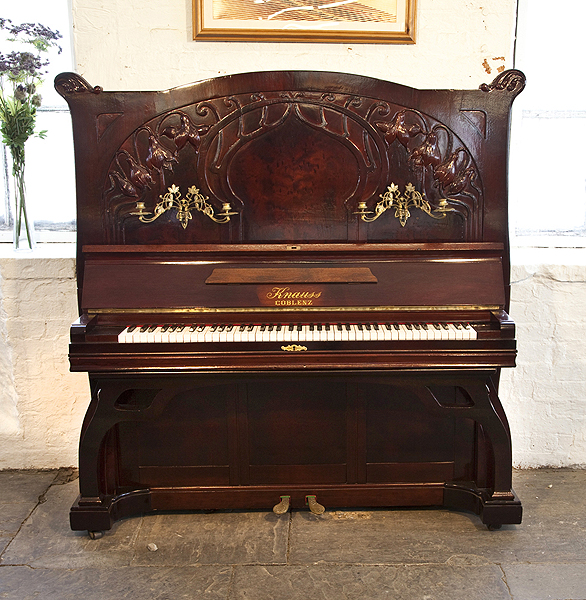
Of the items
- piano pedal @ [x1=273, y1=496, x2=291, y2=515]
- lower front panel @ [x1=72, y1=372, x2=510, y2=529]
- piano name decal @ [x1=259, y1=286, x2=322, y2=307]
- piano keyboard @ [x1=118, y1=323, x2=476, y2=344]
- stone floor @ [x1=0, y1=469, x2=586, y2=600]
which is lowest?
stone floor @ [x1=0, y1=469, x2=586, y2=600]

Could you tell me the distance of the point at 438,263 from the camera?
99.4 inches

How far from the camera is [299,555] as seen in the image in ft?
7.95

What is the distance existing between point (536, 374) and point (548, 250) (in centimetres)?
68

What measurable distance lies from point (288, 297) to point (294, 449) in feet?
2.37

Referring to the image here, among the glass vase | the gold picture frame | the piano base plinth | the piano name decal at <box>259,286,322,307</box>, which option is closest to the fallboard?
the piano name decal at <box>259,286,322,307</box>

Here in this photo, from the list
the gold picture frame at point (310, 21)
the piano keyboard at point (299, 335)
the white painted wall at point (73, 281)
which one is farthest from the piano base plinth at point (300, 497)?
the gold picture frame at point (310, 21)

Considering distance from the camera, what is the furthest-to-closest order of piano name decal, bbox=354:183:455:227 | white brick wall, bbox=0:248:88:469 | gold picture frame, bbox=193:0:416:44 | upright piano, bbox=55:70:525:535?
white brick wall, bbox=0:248:88:469
gold picture frame, bbox=193:0:416:44
piano name decal, bbox=354:183:455:227
upright piano, bbox=55:70:525:535

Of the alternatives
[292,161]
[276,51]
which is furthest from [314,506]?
Result: [276,51]

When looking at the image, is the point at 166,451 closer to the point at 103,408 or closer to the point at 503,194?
the point at 103,408

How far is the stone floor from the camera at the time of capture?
7.31 ft

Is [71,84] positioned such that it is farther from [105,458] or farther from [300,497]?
[300,497]

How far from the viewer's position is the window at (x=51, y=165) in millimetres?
3174

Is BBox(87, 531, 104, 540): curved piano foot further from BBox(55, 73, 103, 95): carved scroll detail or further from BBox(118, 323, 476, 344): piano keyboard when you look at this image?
BBox(55, 73, 103, 95): carved scroll detail

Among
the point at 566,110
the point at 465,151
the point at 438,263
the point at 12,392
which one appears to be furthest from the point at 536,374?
the point at 12,392
